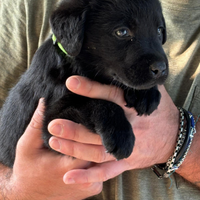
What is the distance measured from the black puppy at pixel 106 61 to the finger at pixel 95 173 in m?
0.21

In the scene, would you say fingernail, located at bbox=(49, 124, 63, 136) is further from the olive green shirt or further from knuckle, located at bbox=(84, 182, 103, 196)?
the olive green shirt

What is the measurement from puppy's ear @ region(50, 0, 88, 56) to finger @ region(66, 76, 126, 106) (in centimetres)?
16

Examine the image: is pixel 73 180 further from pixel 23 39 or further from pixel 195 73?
pixel 23 39

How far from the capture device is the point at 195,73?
170 centimetres

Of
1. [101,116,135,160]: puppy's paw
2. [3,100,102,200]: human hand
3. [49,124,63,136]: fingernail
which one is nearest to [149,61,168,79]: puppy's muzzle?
[101,116,135,160]: puppy's paw

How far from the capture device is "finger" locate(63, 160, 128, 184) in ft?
4.17

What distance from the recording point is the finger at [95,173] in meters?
1.27

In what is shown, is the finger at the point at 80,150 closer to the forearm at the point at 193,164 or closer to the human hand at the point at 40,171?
the human hand at the point at 40,171

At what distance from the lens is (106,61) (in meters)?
1.25

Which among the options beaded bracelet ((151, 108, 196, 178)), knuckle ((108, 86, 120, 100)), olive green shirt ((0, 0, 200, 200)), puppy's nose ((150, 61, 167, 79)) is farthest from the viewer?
olive green shirt ((0, 0, 200, 200))

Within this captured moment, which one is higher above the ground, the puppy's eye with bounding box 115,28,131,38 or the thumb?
the puppy's eye with bounding box 115,28,131,38

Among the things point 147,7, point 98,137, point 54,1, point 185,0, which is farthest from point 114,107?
point 54,1

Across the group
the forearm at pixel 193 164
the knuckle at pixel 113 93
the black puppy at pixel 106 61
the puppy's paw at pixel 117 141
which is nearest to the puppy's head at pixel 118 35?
the black puppy at pixel 106 61

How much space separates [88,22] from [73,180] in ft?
2.99
